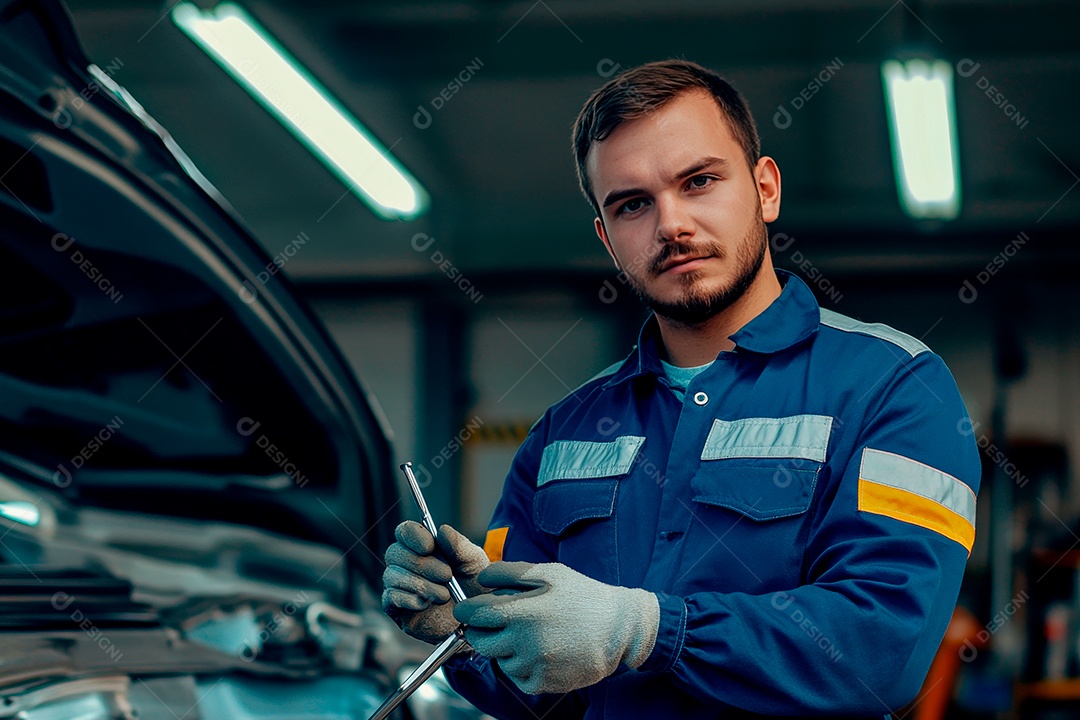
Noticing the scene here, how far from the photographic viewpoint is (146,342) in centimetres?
160

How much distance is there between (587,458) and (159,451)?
733 mm

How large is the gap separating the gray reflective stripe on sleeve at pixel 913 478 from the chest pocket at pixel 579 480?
33cm

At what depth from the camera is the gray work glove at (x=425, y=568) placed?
1254 millimetres

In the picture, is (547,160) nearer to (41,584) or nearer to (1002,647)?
(1002,647)

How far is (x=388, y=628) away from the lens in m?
1.67

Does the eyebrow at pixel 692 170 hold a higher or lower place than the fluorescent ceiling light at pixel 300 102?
lower

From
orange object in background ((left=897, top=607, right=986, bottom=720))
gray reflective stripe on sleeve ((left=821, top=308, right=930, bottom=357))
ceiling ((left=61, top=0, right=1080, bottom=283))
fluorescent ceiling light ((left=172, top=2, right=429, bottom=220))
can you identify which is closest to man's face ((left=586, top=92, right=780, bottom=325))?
gray reflective stripe on sleeve ((left=821, top=308, right=930, bottom=357))

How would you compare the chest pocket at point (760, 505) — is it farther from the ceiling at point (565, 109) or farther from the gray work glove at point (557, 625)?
the ceiling at point (565, 109)

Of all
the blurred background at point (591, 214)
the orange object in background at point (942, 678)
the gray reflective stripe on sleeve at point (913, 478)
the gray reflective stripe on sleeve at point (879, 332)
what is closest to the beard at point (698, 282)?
A: the gray reflective stripe on sleeve at point (879, 332)

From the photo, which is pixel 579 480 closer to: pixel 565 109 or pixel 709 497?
pixel 709 497

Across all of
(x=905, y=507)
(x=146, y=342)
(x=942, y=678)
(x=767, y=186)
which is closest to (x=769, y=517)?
(x=905, y=507)

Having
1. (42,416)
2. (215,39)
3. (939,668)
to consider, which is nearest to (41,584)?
(42,416)

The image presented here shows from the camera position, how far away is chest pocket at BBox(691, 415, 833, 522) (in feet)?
3.88

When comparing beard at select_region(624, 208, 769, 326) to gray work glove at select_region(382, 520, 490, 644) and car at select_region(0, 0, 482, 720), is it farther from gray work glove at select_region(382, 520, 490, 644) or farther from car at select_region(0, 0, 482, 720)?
car at select_region(0, 0, 482, 720)
